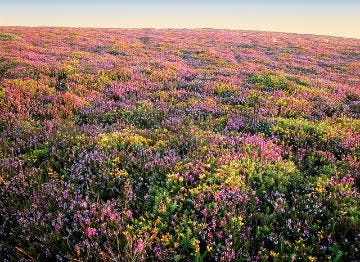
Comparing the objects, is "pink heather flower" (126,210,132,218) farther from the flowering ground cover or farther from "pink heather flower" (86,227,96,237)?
"pink heather flower" (86,227,96,237)

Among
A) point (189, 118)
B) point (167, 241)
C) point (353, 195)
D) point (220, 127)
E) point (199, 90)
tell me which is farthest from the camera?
point (199, 90)

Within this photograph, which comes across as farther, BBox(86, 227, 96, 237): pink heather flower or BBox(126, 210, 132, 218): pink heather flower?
BBox(126, 210, 132, 218): pink heather flower

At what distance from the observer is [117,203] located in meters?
4.28

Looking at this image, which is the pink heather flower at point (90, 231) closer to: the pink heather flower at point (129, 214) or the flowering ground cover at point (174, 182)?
the flowering ground cover at point (174, 182)

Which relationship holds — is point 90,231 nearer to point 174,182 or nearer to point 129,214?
point 129,214

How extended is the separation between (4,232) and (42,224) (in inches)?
21.7

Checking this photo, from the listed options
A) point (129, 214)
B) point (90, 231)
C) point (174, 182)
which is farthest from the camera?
point (174, 182)

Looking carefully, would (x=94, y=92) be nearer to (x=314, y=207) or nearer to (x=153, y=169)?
(x=153, y=169)

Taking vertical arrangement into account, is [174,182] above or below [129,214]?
above

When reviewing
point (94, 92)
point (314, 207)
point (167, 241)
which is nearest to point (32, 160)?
point (167, 241)

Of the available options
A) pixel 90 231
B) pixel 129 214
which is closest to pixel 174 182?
pixel 129 214

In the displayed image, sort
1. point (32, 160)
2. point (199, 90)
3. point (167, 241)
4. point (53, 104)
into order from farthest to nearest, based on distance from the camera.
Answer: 1. point (199, 90)
2. point (53, 104)
3. point (32, 160)
4. point (167, 241)

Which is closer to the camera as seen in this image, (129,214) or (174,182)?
(129,214)

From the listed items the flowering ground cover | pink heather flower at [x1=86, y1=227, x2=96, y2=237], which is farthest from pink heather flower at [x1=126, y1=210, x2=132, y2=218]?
pink heather flower at [x1=86, y1=227, x2=96, y2=237]
